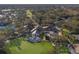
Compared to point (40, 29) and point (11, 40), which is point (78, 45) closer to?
point (40, 29)

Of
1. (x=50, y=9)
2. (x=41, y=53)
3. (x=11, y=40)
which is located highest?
(x=50, y=9)

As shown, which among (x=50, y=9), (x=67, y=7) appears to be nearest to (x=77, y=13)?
(x=67, y=7)

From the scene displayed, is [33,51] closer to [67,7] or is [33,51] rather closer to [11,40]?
[11,40]

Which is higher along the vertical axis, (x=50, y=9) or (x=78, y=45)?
(x=50, y=9)

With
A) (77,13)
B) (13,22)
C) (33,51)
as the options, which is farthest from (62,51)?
(13,22)

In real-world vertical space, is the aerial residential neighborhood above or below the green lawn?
above

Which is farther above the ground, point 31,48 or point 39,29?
point 39,29

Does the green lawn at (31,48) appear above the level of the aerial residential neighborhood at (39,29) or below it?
below
